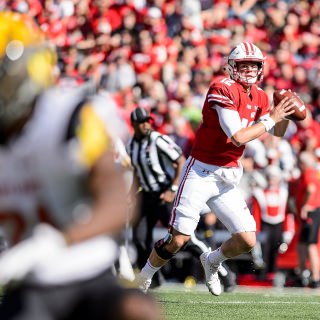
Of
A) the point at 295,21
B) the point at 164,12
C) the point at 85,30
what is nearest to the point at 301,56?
the point at 295,21

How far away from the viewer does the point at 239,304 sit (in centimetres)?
851

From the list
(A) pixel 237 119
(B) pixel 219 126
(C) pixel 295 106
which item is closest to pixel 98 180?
(A) pixel 237 119

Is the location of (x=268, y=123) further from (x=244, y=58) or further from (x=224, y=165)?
(x=244, y=58)

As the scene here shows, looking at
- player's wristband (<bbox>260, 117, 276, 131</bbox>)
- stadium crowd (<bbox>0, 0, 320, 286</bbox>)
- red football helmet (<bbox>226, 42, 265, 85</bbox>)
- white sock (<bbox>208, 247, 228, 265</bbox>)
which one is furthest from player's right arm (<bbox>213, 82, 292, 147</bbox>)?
stadium crowd (<bbox>0, 0, 320, 286</bbox>)

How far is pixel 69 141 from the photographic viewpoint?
318cm

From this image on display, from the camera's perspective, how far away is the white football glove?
123 inches

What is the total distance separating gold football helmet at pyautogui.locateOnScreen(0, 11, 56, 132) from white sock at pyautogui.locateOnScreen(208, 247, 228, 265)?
4898 millimetres

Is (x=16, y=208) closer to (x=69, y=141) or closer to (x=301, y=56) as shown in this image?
(x=69, y=141)

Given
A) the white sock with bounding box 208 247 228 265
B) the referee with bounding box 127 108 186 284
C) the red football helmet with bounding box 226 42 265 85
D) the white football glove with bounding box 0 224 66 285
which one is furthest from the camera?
the referee with bounding box 127 108 186 284

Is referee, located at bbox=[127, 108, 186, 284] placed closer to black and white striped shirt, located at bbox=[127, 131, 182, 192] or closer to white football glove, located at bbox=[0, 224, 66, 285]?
black and white striped shirt, located at bbox=[127, 131, 182, 192]

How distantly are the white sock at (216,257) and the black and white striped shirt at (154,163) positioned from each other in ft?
7.67

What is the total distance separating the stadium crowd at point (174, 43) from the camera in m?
14.2

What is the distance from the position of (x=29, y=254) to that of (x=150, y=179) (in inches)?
287

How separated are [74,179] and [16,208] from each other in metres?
0.23
